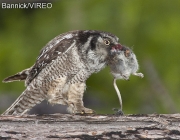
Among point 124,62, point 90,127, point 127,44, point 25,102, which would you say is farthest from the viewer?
point 127,44

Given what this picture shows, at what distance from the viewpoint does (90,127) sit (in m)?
4.86

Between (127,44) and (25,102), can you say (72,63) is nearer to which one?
(25,102)

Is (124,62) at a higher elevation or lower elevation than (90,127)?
higher

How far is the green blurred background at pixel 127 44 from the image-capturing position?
9.52 metres

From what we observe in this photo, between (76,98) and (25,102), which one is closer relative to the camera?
(76,98)

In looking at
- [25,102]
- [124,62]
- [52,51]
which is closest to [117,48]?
[124,62]

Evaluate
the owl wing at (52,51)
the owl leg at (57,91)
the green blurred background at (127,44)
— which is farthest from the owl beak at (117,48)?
the green blurred background at (127,44)

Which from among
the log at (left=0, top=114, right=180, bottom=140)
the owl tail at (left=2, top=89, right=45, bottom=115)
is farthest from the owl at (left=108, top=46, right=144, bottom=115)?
the log at (left=0, top=114, right=180, bottom=140)

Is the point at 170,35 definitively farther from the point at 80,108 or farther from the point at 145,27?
the point at 80,108

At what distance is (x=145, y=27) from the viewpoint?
33.0 ft

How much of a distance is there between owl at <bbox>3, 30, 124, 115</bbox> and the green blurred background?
323cm

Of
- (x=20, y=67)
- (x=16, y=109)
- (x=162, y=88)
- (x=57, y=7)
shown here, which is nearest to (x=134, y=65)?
(x=16, y=109)

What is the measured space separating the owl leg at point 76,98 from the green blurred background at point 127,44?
316 centimetres

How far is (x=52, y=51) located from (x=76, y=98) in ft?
1.47
